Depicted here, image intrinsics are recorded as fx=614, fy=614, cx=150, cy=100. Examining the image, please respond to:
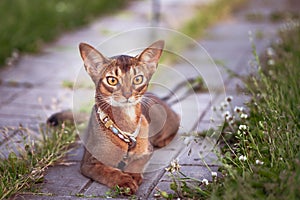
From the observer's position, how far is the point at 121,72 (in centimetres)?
333

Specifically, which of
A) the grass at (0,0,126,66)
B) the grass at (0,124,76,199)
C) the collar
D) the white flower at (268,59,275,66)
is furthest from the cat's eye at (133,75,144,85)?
the grass at (0,0,126,66)

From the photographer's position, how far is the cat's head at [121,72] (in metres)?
3.34

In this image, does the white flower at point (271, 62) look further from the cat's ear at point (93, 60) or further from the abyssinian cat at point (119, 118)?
the cat's ear at point (93, 60)

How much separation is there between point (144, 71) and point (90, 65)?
1.00 feet

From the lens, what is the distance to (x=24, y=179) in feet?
11.1

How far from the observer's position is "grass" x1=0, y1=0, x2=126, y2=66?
21.3 feet

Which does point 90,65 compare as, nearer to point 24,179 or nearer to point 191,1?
point 24,179

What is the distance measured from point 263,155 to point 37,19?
4.49 meters

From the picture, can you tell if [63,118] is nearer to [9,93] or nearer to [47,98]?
[47,98]

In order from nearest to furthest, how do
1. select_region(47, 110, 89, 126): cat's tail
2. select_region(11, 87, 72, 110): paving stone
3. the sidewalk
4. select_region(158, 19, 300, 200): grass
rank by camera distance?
select_region(158, 19, 300, 200): grass < the sidewalk < select_region(47, 110, 89, 126): cat's tail < select_region(11, 87, 72, 110): paving stone

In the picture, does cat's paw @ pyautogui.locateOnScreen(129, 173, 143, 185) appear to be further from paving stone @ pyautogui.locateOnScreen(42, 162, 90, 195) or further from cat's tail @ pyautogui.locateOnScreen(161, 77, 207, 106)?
cat's tail @ pyautogui.locateOnScreen(161, 77, 207, 106)

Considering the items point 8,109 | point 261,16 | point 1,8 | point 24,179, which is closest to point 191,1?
point 261,16

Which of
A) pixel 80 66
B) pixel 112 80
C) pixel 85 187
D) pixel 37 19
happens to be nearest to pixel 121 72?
pixel 112 80

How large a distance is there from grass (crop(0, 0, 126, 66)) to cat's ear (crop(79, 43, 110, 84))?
286cm
